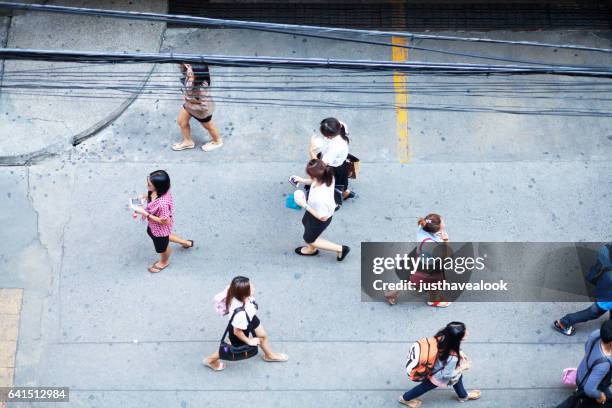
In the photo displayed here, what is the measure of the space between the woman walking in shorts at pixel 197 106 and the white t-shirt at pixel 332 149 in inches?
56.3

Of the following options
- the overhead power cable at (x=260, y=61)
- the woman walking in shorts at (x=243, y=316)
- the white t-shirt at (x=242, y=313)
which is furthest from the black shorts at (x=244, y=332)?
the overhead power cable at (x=260, y=61)

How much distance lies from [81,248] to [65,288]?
1.67 ft

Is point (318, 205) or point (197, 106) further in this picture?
point (197, 106)

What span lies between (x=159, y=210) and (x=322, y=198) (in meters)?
1.59

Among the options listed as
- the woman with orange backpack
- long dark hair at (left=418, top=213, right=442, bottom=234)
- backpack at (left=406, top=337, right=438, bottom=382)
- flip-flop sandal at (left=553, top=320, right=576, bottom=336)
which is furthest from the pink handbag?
long dark hair at (left=418, top=213, right=442, bottom=234)

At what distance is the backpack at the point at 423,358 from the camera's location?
22.5 ft

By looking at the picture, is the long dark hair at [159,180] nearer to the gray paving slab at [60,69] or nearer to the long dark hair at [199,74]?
the long dark hair at [199,74]

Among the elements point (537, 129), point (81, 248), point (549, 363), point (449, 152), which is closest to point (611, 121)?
point (537, 129)

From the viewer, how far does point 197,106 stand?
8.87 metres

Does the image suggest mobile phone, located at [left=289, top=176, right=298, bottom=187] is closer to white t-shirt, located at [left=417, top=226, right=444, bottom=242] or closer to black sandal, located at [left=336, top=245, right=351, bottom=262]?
black sandal, located at [left=336, top=245, right=351, bottom=262]

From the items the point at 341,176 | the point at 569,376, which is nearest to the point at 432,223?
the point at 341,176

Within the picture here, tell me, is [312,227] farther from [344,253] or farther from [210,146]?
[210,146]

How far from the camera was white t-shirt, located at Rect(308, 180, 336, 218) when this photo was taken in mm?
7734

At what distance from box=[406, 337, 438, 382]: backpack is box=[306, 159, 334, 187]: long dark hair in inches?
71.0
